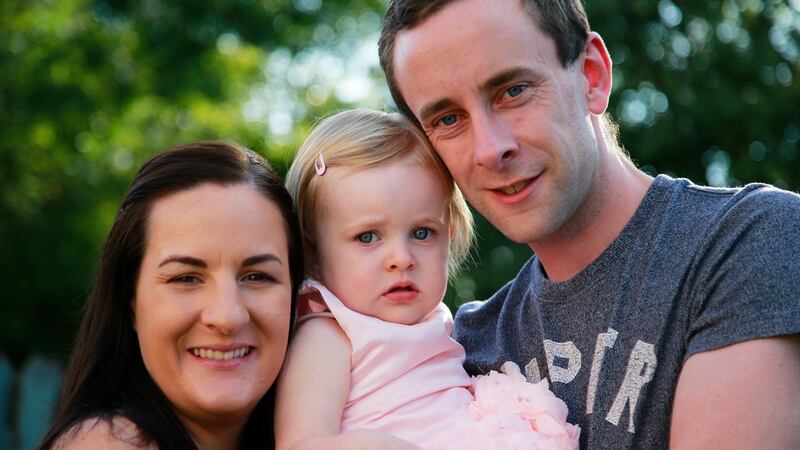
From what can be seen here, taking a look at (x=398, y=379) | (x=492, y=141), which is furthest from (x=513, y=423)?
(x=492, y=141)

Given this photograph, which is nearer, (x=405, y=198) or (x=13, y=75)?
(x=405, y=198)

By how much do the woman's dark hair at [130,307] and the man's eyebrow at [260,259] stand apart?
0.13m

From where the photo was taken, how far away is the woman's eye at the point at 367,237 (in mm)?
2988

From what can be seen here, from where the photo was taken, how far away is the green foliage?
830 cm

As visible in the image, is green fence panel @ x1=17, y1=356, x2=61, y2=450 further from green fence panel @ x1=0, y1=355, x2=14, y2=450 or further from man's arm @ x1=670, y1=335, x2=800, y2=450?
man's arm @ x1=670, y1=335, x2=800, y2=450

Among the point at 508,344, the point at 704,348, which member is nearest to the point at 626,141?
the point at 508,344

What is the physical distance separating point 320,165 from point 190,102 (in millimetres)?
9540

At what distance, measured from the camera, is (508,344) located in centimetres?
314

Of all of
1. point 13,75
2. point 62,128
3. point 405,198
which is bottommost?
point 405,198

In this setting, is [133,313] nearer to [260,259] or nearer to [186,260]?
[186,260]

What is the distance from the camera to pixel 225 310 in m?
2.69

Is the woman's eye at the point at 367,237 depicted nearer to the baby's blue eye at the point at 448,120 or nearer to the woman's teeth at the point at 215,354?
the baby's blue eye at the point at 448,120

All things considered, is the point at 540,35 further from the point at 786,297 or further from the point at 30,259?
the point at 30,259

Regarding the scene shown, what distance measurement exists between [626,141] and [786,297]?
6.51m
